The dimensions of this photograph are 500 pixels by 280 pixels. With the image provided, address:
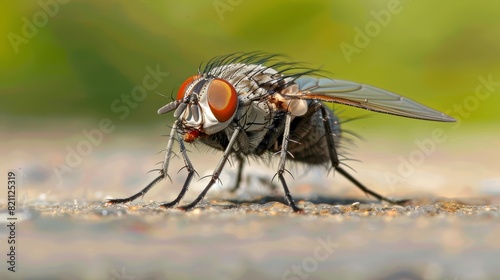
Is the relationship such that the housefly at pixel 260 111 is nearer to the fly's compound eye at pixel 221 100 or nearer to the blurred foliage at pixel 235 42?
the fly's compound eye at pixel 221 100

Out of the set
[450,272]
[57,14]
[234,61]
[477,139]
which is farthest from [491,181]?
[57,14]

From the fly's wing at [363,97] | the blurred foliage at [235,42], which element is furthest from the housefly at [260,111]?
the blurred foliage at [235,42]

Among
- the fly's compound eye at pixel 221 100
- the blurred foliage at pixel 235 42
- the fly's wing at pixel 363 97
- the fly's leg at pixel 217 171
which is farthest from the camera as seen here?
the blurred foliage at pixel 235 42

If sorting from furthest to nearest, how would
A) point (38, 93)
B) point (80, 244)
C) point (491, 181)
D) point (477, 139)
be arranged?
point (38, 93)
point (477, 139)
point (491, 181)
point (80, 244)

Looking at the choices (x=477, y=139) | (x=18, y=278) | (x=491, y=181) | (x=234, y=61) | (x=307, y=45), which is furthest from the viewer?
(x=307, y=45)

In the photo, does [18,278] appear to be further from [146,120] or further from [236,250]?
[146,120]

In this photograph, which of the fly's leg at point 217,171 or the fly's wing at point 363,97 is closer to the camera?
the fly's leg at point 217,171
